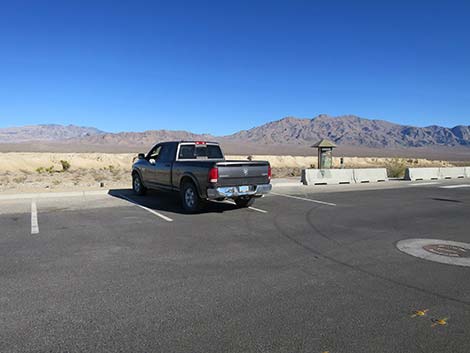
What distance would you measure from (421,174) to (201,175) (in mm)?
18093

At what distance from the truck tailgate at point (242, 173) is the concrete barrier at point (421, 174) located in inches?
602

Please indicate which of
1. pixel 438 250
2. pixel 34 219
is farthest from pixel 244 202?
pixel 438 250

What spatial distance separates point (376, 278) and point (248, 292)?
1849 mm

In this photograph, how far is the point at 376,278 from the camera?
207 inches

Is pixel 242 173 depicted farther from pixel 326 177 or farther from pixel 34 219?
pixel 326 177

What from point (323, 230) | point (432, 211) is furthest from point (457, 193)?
point (323, 230)

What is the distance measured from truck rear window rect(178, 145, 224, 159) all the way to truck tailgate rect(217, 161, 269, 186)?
1.99 meters

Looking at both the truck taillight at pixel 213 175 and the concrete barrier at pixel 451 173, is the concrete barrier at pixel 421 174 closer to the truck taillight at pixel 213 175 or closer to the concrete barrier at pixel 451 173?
the concrete barrier at pixel 451 173

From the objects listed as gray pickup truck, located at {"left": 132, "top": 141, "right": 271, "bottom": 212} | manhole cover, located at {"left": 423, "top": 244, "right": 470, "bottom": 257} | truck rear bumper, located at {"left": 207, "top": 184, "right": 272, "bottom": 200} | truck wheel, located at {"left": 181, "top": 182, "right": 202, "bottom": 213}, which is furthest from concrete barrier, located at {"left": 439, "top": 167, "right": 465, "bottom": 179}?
truck wheel, located at {"left": 181, "top": 182, "right": 202, "bottom": 213}

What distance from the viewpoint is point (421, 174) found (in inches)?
915

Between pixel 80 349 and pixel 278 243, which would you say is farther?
pixel 278 243

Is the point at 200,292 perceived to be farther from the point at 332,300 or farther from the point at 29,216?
the point at 29,216

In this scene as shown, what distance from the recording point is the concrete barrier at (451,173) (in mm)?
24438

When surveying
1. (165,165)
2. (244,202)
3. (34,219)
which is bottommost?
(34,219)
